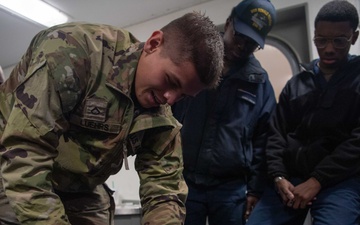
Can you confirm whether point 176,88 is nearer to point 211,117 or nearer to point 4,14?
point 211,117

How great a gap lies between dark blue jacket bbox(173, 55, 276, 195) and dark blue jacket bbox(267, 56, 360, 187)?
87 millimetres

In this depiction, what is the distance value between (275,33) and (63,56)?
185 cm

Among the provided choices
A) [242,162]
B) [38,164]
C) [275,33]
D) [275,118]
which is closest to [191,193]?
[242,162]

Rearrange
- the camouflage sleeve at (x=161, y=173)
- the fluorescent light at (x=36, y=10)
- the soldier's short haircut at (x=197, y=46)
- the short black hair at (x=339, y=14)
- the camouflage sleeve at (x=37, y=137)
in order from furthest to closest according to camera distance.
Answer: the fluorescent light at (x=36, y=10), the short black hair at (x=339, y=14), the camouflage sleeve at (x=161, y=173), the soldier's short haircut at (x=197, y=46), the camouflage sleeve at (x=37, y=137)

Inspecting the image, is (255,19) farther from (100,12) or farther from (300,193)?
(100,12)

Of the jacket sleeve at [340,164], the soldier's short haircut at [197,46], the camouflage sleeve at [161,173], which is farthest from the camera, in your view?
the jacket sleeve at [340,164]

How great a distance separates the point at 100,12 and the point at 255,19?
1.65 m

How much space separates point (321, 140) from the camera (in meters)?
1.36

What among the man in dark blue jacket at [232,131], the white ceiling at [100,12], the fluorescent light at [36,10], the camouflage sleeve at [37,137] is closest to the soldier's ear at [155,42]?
the camouflage sleeve at [37,137]

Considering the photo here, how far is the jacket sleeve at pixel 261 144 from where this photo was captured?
149 centimetres

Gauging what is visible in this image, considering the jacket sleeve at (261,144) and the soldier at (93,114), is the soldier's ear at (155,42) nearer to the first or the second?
the soldier at (93,114)

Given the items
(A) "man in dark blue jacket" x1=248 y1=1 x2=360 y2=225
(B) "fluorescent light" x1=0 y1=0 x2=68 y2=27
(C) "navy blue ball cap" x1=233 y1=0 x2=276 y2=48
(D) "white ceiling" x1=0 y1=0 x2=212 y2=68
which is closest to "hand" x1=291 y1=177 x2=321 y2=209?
(A) "man in dark blue jacket" x1=248 y1=1 x2=360 y2=225

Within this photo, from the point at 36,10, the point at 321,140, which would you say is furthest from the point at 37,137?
the point at 36,10

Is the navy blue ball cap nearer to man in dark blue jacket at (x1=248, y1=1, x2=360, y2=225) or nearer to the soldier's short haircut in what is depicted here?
man in dark blue jacket at (x1=248, y1=1, x2=360, y2=225)
